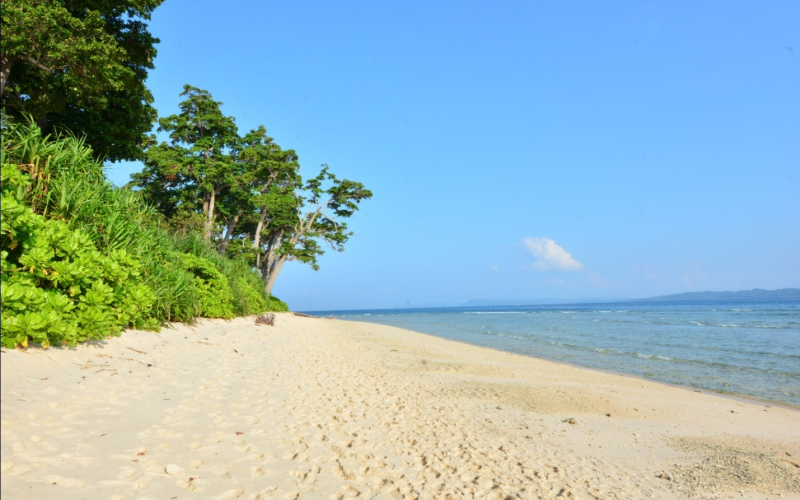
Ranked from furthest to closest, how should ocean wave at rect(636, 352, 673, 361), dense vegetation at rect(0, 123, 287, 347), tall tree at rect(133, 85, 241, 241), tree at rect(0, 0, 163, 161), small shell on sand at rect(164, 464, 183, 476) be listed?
tall tree at rect(133, 85, 241, 241), ocean wave at rect(636, 352, 673, 361), tree at rect(0, 0, 163, 161), dense vegetation at rect(0, 123, 287, 347), small shell on sand at rect(164, 464, 183, 476)

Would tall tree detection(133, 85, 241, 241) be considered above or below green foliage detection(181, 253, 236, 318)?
above

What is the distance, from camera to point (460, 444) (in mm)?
4770

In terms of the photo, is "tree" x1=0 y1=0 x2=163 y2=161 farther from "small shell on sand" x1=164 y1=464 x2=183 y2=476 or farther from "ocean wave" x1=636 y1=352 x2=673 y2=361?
"ocean wave" x1=636 y1=352 x2=673 y2=361

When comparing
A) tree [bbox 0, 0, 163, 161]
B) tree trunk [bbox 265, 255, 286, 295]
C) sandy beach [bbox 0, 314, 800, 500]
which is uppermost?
tree [bbox 0, 0, 163, 161]

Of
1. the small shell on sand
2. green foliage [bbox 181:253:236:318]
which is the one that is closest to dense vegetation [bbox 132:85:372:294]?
green foliage [bbox 181:253:236:318]

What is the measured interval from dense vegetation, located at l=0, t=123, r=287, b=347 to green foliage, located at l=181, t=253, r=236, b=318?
421 mm

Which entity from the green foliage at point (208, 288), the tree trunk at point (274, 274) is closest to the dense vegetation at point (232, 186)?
the tree trunk at point (274, 274)

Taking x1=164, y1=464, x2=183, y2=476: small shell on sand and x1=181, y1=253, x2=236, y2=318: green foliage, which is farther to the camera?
x1=181, y1=253, x2=236, y2=318: green foliage

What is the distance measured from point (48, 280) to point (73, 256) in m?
0.38

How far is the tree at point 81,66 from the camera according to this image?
→ 9664 mm

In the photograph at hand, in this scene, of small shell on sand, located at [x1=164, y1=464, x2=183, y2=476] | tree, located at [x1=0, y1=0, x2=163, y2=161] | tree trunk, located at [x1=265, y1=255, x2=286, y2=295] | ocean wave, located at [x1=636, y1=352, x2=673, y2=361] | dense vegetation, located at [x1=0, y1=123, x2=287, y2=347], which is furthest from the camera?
tree trunk, located at [x1=265, y1=255, x2=286, y2=295]

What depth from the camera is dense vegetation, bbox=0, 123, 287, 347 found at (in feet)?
15.4

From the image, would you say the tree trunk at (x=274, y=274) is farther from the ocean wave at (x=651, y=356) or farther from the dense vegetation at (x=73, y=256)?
the ocean wave at (x=651, y=356)

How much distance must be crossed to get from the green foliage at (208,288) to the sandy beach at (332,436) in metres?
3.66
